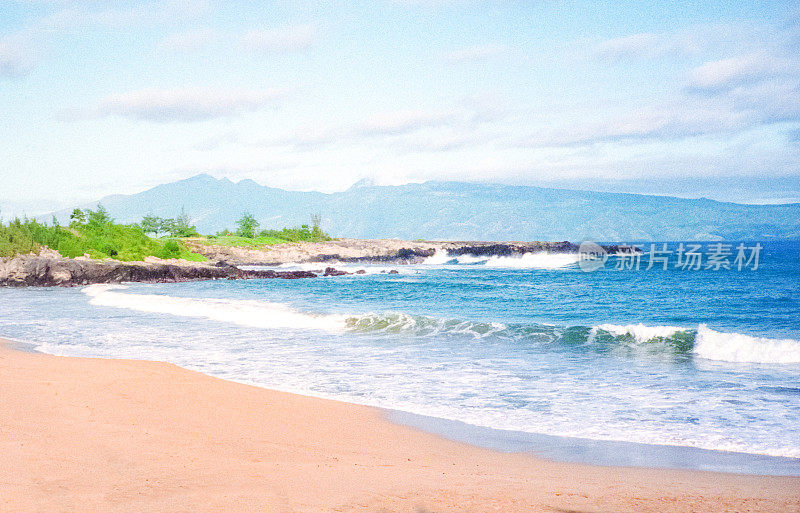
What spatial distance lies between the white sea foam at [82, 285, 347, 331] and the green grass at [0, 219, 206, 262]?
1731 cm

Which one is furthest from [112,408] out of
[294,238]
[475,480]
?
[294,238]

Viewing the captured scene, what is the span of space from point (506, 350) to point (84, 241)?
4286cm

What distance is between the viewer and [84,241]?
47.2 metres

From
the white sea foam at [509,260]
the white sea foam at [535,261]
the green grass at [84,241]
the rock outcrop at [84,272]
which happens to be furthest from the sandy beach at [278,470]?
the white sea foam at [509,260]

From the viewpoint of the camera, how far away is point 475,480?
6016 millimetres

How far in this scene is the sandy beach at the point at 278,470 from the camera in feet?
17.0

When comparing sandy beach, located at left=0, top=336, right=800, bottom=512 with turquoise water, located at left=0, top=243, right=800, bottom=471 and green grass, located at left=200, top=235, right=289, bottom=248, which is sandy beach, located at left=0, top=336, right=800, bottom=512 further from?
green grass, located at left=200, top=235, right=289, bottom=248

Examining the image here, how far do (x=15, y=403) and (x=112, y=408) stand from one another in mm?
1449

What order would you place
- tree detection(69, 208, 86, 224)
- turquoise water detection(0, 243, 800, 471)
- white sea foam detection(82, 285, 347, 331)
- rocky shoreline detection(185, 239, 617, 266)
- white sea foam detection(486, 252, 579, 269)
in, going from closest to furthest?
turquoise water detection(0, 243, 800, 471)
white sea foam detection(82, 285, 347, 331)
tree detection(69, 208, 86, 224)
rocky shoreline detection(185, 239, 617, 266)
white sea foam detection(486, 252, 579, 269)

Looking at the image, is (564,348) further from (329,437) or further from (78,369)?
(78,369)

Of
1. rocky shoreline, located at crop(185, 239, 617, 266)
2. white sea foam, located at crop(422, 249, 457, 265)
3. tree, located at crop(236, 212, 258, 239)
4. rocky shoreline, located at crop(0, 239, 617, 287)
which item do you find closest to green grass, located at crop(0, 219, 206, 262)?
rocky shoreline, located at crop(0, 239, 617, 287)

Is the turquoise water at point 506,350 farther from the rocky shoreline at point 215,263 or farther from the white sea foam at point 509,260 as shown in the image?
the white sea foam at point 509,260

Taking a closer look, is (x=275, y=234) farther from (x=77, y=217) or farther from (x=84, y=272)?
(x=84, y=272)

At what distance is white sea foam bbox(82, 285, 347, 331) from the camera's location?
21.2m
